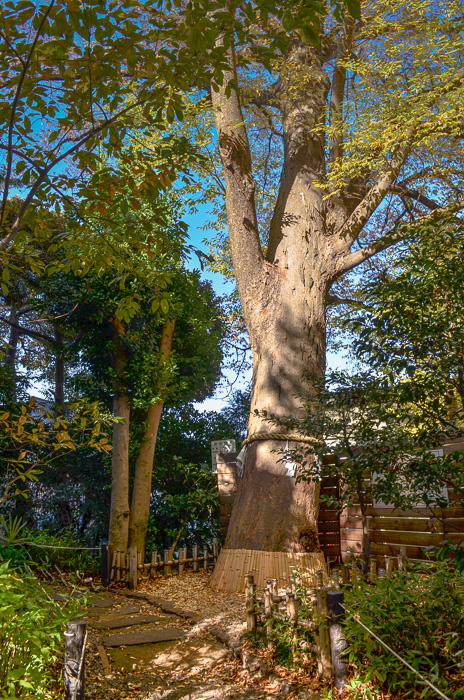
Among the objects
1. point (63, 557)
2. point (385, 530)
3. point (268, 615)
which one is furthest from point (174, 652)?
point (63, 557)

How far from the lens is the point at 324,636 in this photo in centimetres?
352

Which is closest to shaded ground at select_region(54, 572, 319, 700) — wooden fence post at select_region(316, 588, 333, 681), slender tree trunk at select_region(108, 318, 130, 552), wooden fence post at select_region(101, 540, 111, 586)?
wooden fence post at select_region(316, 588, 333, 681)

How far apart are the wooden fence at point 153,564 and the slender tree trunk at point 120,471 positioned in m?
0.30

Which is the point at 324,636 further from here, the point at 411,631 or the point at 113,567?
the point at 113,567

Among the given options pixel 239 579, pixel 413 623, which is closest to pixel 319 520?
pixel 239 579

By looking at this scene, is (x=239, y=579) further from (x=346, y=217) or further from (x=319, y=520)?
(x=346, y=217)

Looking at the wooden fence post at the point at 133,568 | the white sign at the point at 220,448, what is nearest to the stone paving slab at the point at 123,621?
the wooden fence post at the point at 133,568

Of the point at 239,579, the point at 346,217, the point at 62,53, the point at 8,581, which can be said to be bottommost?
the point at 239,579

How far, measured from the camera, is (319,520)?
7949 millimetres

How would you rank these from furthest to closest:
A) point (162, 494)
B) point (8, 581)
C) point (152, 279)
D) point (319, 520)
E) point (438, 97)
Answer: point (162, 494) < point (319, 520) < point (438, 97) < point (152, 279) < point (8, 581)

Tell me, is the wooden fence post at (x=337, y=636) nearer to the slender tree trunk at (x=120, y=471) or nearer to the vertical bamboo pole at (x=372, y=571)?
the vertical bamboo pole at (x=372, y=571)

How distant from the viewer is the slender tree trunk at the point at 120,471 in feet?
27.7

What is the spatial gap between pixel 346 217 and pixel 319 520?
16.3 ft

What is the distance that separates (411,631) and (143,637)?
286 centimetres
